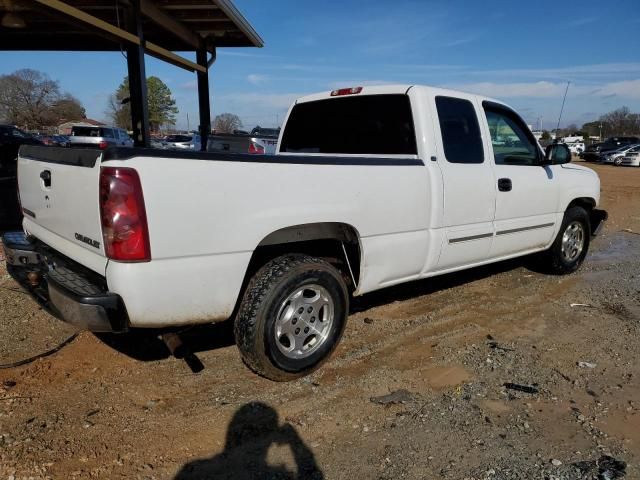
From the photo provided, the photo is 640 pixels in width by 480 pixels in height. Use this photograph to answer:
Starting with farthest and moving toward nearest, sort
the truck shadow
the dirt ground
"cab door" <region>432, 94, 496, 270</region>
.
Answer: "cab door" <region>432, 94, 496, 270</region>, the truck shadow, the dirt ground

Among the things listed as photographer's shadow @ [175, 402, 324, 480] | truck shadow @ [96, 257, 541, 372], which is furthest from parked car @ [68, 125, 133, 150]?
photographer's shadow @ [175, 402, 324, 480]

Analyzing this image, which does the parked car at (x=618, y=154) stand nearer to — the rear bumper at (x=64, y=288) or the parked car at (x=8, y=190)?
the parked car at (x=8, y=190)

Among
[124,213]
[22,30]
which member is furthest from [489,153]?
[22,30]

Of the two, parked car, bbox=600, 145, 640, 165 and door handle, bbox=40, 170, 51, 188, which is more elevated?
door handle, bbox=40, 170, 51, 188

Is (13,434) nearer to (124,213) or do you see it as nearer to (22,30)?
(124,213)

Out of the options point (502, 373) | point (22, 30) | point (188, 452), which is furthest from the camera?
point (22, 30)

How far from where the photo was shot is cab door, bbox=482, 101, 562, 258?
184 inches

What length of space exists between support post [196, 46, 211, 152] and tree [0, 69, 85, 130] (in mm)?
72256

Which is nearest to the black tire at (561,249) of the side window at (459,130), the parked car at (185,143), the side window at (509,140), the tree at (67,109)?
the side window at (509,140)

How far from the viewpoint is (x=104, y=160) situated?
8.27ft

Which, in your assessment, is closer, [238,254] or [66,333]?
[238,254]

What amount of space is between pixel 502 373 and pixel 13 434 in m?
3.05

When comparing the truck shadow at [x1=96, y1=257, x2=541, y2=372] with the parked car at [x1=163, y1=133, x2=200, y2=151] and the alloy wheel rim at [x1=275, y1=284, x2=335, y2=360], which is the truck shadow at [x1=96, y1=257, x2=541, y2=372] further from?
the parked car at [x1=163, y1=133, x2=200, y2=151]

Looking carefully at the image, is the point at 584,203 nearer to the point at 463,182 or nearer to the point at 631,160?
the point at 463,182
